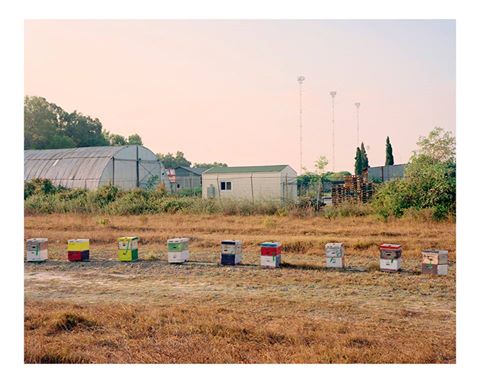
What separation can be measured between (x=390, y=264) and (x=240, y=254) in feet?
10.2

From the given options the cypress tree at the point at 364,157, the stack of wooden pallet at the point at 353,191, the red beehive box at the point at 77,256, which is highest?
the cypress tree at the point at 364,157

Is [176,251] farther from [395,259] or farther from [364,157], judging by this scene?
[364,157]

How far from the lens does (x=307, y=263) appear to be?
10.9 meters

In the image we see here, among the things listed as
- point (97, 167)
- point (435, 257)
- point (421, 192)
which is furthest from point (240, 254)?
point (97, 167)

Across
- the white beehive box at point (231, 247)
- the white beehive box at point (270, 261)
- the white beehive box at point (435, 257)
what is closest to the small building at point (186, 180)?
the white beehive box at point (231, 247)

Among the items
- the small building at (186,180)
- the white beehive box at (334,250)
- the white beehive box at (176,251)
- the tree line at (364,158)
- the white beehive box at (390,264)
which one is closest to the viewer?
the white beehive box at (390,264)

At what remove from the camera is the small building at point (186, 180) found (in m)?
39.2

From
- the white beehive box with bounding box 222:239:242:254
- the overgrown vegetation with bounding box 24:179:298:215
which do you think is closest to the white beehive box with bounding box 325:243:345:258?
the white beehive box with bounding box 222:239:242:254

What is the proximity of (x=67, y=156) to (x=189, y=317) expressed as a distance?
986 inches

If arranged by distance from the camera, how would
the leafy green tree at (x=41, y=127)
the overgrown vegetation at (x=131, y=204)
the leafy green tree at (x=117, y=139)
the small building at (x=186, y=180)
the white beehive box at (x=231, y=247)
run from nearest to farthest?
1. the white beehive box at (x=231, y=247)
2. the overgrown vegetation at (x=131, y=204)
3. the leafy green tree at (x=41, y=127)
4. the small building at (x=186, y=180)
5. the leafy green tree at (x=117, y=139)

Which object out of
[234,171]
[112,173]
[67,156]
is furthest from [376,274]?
[67,156]

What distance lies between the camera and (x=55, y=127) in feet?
126

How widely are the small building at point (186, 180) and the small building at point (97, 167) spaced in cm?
631

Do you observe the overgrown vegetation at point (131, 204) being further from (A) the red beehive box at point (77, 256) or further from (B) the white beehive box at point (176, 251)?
(A) the red beehive box at point (77, 256)
